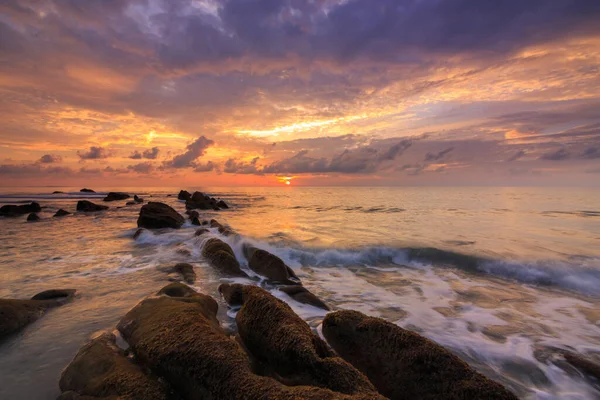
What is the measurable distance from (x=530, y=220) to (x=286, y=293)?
72.0ft

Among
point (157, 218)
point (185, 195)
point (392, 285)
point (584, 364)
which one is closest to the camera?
point (584, 364)

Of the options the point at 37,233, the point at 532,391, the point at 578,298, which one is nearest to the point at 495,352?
the point at 532,391

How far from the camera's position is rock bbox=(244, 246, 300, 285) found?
8.14 meters

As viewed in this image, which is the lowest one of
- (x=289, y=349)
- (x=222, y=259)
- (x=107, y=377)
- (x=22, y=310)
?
(x=222, y=259)

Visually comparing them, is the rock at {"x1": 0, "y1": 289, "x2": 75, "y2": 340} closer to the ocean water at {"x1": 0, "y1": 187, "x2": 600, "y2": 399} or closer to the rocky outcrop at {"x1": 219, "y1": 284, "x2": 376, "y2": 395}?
the ocean water at {"x1": 0, "y1": 187, "x2": 600, "y2": 399}

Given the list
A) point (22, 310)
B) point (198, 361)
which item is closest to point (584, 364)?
point (198, 361)

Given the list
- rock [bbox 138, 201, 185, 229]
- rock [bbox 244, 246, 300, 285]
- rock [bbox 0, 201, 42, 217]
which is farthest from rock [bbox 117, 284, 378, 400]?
rock [bbox 0, 201, 42, 217]

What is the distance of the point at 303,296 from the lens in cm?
650

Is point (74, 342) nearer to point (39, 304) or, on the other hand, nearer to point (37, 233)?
point (39, 304)

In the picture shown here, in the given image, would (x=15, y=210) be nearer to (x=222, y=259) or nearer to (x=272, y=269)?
(x=222, y=259)

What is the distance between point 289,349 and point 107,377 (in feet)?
5.99

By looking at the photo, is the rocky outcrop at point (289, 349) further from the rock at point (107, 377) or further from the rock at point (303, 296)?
the rock at point (303, 296)

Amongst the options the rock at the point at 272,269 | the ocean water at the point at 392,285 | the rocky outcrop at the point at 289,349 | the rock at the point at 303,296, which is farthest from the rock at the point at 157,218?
the rocky outcrop at the point at 289,349

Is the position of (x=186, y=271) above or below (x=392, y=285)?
above
